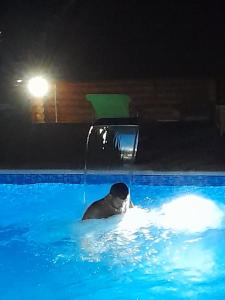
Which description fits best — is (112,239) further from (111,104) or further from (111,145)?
(111,104)

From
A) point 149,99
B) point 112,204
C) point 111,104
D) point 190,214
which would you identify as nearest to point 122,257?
point 112,204

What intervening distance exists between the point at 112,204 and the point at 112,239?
2.59 ft

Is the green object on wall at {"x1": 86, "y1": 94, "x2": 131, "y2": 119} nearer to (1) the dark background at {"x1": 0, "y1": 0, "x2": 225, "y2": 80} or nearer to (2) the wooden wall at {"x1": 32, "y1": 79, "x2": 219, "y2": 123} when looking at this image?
(2) the wooden wall at {"x1": 32, "y1": 79, "x2": 219, "y2": 123}

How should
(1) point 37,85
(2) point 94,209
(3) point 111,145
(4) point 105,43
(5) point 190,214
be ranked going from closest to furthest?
(2) point 94,209
(5) point 190,214
(3) point 111,145
(1) point 37,85
(4) point 105,43

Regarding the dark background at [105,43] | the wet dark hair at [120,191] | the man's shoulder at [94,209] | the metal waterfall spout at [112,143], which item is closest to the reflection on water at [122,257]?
the man's shoulder at [94,209]

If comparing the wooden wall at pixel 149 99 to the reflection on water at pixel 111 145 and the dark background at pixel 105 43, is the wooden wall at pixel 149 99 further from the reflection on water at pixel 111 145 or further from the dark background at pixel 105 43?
the reflection on water at pixel 111 145

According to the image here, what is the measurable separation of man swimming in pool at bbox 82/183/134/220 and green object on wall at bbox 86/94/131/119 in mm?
7843

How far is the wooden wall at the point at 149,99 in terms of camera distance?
A: 13.4m

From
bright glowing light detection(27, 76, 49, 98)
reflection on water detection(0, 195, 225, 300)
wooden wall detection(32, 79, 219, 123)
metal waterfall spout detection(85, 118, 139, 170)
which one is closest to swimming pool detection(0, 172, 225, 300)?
reflection on water detection(0, 195, 225, 300)

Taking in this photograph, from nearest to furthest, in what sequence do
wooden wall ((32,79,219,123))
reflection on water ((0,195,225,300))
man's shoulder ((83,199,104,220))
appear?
reflection on water ((0,195,225,300)), man's shoulder ((83,199,104,220)), wooden wall ((32,79,219,123))

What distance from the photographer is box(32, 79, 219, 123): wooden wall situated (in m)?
13.4

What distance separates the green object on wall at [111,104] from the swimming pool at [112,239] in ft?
18.7

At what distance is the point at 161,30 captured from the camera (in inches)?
567

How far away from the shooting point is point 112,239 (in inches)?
251
